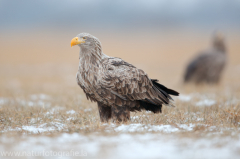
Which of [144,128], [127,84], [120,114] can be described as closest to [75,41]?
[127,84]

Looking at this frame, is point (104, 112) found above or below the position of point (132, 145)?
above

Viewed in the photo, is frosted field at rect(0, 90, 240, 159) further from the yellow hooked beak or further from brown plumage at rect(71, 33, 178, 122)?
the yellow hooked beak

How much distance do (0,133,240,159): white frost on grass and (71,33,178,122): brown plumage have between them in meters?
1.27

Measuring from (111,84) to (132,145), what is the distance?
1.82 metres

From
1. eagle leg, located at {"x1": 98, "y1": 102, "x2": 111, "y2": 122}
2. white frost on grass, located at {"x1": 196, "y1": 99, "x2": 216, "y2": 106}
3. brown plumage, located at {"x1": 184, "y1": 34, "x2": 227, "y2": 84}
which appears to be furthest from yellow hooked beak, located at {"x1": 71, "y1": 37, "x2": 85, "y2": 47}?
brown plumage, located at {"x1": 184, "y1": 34, "x2": 227, "y2": 84}

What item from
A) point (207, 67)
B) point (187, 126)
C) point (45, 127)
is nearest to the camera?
point (187, 126)

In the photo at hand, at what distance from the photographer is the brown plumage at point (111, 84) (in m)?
5.71

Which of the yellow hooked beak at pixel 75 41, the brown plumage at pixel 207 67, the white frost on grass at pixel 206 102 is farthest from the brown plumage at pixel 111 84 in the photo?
the brown plumage at pixel 207 67

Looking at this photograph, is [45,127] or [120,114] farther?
[120,114]

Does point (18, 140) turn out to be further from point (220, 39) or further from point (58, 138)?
point (220, 39)

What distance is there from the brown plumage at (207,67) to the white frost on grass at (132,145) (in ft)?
34.3

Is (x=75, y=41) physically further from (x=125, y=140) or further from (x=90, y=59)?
(x=125, y=140)

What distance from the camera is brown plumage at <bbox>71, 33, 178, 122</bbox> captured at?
5.71m

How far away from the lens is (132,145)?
406 cm
